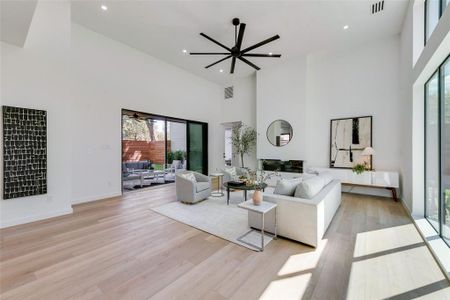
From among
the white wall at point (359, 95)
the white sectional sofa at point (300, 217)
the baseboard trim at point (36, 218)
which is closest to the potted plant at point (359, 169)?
the white wall at point (359, 95)

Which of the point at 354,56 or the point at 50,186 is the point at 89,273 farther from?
the point at 354,56

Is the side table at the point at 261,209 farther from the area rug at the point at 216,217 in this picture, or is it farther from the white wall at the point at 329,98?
the white wall at the point at 329,98

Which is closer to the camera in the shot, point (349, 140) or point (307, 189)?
point (307, 189)

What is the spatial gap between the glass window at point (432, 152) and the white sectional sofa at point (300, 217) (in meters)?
1.67

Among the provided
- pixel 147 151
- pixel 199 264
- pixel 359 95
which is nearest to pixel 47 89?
pixel 199 264

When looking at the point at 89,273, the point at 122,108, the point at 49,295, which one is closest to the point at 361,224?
the point at 89,273

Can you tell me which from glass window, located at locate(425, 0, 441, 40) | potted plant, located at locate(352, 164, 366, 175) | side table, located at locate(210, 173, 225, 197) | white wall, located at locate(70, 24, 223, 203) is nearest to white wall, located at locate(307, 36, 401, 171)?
potted plant, located at locate(352, 164, 366, 175)

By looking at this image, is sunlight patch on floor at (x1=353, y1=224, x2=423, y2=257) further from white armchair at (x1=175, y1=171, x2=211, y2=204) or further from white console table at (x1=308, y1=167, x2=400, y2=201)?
white armchair at (x1=175, y1=171, x2=211, y2=204)

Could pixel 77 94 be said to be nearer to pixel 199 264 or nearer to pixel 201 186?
pixel 201 186

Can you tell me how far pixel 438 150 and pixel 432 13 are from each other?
229cm

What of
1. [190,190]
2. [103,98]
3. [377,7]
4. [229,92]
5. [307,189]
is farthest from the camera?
[229,92]

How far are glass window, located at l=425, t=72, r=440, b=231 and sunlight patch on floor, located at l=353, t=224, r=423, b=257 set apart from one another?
363 mm

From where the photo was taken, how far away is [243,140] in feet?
24.3

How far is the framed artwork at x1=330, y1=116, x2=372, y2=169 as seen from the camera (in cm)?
525
